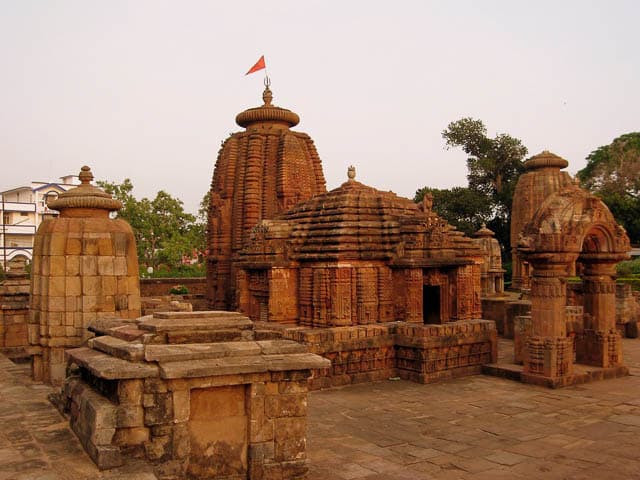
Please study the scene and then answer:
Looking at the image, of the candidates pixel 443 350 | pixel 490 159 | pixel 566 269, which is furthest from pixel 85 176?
pixel 490 159

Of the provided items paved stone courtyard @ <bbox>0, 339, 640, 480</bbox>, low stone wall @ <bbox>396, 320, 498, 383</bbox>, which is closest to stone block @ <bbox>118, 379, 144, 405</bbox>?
paved stone courtyard @ <bbox>0, 339, 640, 480</bbox>

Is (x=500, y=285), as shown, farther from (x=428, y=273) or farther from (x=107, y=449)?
(x=107, y=449)

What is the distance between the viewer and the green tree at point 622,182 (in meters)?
37.0

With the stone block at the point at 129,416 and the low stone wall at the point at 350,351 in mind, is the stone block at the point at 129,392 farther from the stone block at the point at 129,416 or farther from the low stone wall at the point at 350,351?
the low stone wall at the point at 350,351

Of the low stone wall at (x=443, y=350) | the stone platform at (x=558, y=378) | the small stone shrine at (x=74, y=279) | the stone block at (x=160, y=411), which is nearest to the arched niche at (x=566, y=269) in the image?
the stone platform at (x=558, y=378)

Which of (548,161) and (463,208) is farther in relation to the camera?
→ (463,208)

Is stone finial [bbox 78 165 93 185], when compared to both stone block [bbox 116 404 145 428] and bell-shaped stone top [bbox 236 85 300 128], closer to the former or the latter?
stone block [bbox 116 404 145 428]

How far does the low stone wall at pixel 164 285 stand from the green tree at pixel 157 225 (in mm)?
7968

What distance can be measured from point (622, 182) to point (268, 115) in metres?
32.7

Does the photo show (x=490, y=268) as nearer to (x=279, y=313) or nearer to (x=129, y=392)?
(x=279, y=313)

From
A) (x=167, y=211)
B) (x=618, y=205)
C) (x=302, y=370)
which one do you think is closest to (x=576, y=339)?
(x=302, y=370)

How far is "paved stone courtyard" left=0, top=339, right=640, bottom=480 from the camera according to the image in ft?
16.3

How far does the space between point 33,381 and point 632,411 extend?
924 cm

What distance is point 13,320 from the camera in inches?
500
